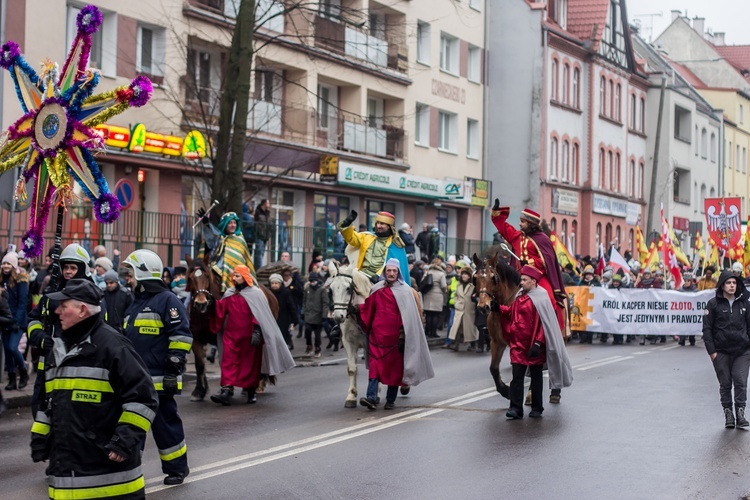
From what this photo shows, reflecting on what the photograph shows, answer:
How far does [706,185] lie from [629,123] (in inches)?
533

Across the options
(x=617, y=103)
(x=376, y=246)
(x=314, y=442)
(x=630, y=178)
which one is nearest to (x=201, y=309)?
(x=376, y=246)

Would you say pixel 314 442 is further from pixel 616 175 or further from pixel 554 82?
pixel 616 175

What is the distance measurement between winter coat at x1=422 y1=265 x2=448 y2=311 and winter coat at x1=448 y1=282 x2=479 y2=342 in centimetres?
101

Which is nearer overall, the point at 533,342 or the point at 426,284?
the point at 533,342

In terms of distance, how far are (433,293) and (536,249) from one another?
11.4m

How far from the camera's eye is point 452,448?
36.2ft

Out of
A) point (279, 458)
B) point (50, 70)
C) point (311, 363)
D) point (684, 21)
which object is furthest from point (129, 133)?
point (684, 21)

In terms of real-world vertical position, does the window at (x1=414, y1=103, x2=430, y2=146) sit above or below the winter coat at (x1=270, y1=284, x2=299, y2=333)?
above

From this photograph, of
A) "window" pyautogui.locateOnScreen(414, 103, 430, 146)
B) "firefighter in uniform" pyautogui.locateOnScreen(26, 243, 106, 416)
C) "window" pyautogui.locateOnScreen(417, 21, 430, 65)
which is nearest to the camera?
"firefighter in uniform" pyautogui.locateOnScreen(26, 243, 106, 416)

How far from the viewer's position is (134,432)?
6.06 metres

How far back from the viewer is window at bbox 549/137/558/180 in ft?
164

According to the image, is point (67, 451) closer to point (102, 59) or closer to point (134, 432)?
point (134, 432)

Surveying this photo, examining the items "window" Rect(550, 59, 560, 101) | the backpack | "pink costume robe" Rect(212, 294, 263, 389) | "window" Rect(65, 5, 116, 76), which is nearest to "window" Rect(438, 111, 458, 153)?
"window" Rect(550, 59, 560, 101)

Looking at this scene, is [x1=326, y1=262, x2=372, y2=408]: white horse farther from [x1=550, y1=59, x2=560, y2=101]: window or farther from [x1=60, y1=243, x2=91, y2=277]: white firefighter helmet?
[x1=550, y1=59, x2=560, y2=101]: window
